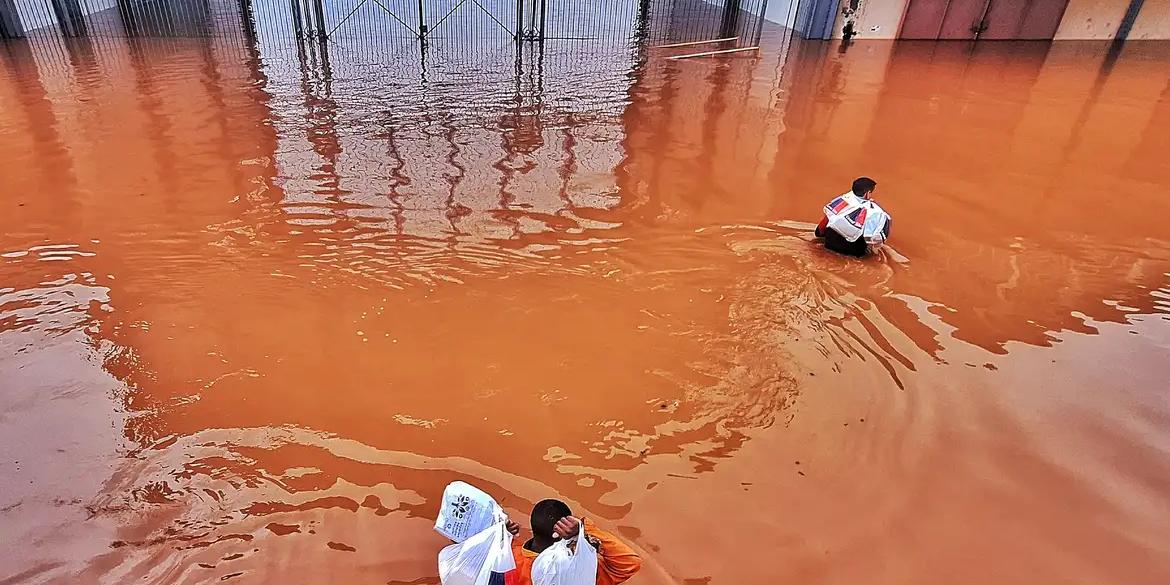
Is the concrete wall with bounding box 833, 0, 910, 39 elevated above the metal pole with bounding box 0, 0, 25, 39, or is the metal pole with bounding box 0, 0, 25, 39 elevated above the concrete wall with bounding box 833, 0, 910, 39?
the concrete wall with bounding box 833, 0, 910, 39

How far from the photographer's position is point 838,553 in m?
3.26

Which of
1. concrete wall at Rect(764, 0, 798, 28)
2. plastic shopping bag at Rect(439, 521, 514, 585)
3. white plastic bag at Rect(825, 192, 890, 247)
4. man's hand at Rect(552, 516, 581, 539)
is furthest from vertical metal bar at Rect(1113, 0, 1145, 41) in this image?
plastic shopping bag at Rect(439, 521, 514, 585)

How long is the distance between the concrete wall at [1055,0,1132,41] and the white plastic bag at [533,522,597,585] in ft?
71.1

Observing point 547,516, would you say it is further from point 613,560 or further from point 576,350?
point 576,350

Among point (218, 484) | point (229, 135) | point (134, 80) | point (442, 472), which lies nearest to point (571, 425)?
point (442, 472)

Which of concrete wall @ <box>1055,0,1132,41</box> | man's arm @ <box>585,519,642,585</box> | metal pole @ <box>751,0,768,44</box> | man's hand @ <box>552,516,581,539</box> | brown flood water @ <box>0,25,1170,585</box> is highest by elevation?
concrete wall @ <box>1055,0,1132,41</box>

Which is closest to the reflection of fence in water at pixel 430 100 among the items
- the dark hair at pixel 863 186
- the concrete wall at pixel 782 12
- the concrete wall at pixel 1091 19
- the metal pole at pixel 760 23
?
the metal pole at pixel 760 23

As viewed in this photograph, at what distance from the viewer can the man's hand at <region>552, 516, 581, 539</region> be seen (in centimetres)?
232

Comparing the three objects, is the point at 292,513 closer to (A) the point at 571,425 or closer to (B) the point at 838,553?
(A) the point at 571,425

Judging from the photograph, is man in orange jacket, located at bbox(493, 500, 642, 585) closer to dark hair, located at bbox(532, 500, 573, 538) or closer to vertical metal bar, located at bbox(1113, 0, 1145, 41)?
dark hair, located at bbox(532, 500, 573, 538)

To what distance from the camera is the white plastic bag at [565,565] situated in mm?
A: 2230

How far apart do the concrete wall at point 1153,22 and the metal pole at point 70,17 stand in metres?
26.9

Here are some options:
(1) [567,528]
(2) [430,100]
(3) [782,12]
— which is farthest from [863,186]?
(3) [782,12]

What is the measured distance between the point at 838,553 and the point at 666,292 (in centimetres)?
259
